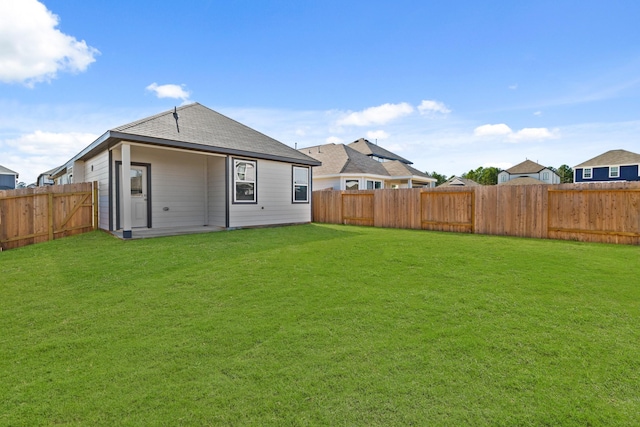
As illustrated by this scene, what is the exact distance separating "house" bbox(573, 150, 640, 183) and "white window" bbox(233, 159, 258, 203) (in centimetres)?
3910

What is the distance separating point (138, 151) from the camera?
33.4 feet

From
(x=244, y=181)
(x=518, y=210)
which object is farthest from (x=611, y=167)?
(x=244, y=181)

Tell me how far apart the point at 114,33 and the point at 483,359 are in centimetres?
1391

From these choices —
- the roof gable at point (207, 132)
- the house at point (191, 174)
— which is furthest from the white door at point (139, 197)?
the roof gable at point (207, 132)

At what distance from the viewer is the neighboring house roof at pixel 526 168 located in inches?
1903

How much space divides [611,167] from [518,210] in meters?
36.2

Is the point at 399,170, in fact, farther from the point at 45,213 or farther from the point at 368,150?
the point at 45,213

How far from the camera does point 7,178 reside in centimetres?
3575

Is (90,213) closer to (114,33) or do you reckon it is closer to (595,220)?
(114,33)

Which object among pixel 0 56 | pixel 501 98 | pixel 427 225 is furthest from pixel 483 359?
pixel 501 98

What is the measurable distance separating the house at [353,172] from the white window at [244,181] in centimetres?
990

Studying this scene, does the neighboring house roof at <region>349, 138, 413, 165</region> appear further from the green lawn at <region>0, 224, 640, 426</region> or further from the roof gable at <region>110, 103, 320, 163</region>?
the green lawn at <region>0, 224, 640, 426</region>

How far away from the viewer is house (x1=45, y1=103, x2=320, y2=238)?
965 cm

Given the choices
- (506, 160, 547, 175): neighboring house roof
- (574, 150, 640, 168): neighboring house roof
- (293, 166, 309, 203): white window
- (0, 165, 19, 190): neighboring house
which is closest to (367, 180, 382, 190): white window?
(293, 166, 309, 203): white window
